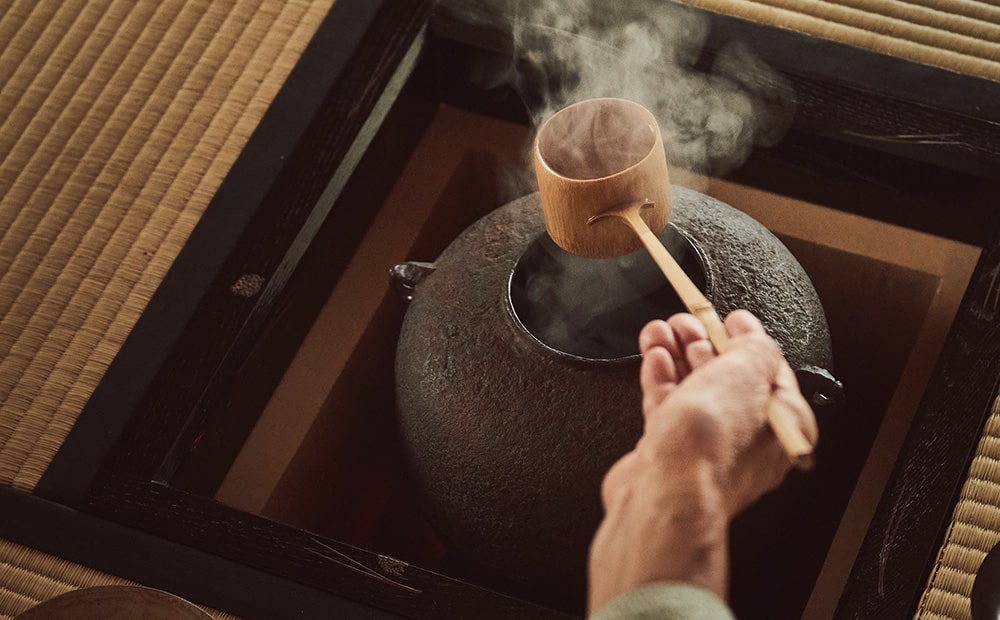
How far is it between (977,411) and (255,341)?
113 cm

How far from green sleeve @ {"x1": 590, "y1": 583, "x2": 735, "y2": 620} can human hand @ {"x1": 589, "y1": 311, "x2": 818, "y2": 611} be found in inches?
0.8

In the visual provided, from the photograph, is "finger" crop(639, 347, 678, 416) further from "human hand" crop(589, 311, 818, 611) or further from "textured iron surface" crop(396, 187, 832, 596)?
"textured iron surface" crop(396, 187, 832, 596)

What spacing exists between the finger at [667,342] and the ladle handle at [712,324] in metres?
0.04

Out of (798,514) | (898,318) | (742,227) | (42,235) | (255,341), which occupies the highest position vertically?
(742,227)

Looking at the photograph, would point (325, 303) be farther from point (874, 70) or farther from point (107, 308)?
point (874, 70)

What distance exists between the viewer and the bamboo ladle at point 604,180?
127 centimetres

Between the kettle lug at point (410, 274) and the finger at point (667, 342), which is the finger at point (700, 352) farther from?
the kettle lug at point (410, 274)

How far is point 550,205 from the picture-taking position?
4.33ft

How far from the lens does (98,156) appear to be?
186 centimetres

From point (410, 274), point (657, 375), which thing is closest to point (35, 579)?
point (410, 274)

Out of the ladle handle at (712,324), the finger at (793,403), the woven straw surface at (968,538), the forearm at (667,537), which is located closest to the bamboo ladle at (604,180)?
the ladle handle at (712,324)

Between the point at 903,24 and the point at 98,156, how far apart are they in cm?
154

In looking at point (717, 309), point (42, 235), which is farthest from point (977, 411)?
point (42, 235)

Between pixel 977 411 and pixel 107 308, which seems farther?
pixel 107 308
